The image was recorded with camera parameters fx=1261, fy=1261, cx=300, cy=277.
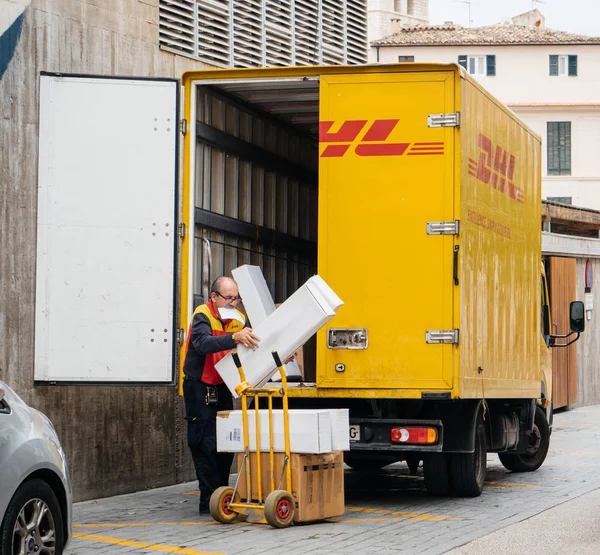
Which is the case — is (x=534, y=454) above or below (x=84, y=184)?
below

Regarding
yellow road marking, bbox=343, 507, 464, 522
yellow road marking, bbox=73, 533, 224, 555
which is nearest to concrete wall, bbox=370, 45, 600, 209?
yellow road marking, bbox=343, 507, 464, 522

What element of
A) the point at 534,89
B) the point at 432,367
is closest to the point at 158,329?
the point at 432,367

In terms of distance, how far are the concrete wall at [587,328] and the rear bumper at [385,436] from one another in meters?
14.1

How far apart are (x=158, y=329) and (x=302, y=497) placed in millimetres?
1884

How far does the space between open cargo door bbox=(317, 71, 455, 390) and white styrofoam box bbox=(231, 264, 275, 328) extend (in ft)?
2.32

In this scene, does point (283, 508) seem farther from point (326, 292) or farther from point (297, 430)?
point (326, 292)

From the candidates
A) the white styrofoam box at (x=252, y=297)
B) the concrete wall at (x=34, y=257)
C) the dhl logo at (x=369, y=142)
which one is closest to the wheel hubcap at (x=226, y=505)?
the white styrofoam box at (x=252, y=297)

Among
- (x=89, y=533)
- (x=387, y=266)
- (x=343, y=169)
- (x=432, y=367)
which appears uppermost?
(x=343, y=169)

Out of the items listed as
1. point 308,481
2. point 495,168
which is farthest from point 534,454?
point 308,481

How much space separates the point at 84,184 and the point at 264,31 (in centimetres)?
478

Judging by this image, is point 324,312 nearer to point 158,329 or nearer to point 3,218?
point 158,329

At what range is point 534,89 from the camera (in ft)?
219

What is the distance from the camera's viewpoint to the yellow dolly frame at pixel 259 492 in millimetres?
8812

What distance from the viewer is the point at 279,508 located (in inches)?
348
